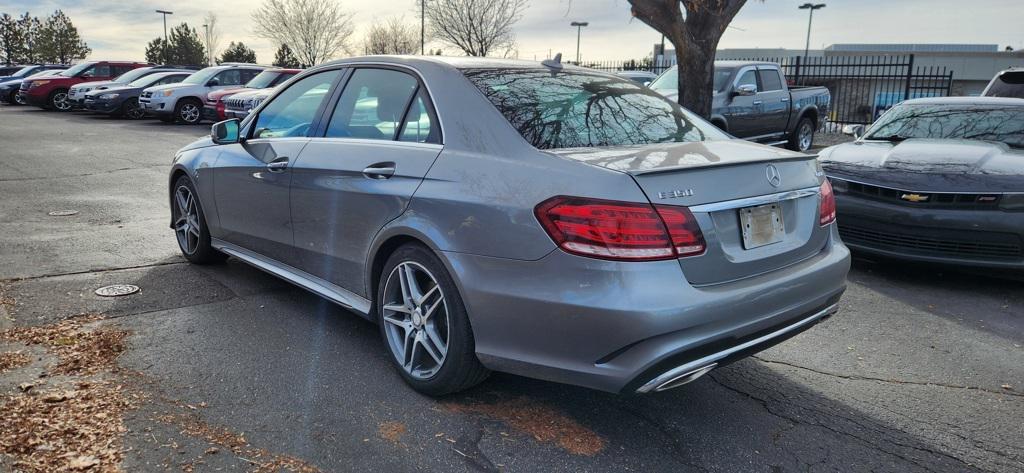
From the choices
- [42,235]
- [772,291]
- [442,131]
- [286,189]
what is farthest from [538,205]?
[42,235]

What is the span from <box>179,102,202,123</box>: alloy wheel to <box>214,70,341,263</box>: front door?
17791mm

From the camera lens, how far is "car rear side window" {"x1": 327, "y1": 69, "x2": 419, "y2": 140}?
12.3 ft

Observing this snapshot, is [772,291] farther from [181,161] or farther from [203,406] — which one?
[181,161]

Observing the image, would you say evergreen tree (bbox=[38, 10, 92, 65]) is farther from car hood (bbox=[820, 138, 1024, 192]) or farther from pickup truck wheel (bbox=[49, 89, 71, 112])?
car hood (bbox=[820, 138, 1024, 192])

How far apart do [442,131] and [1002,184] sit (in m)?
4.24

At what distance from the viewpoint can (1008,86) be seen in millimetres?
10195

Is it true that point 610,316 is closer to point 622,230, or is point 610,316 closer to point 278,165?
point 622,230

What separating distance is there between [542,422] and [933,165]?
418 cm

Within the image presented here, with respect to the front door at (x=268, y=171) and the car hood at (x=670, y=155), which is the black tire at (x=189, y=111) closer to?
the front door at (x=268, y=171)

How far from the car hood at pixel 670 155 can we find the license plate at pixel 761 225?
0.21 meters

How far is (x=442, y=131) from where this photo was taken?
3.39 m

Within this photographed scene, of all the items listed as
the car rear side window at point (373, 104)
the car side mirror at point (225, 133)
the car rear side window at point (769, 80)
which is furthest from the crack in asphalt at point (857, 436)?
the car rear side window at point (769, 80)

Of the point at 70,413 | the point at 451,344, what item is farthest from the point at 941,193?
the point at 70,413

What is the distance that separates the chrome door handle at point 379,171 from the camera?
3.50 m
